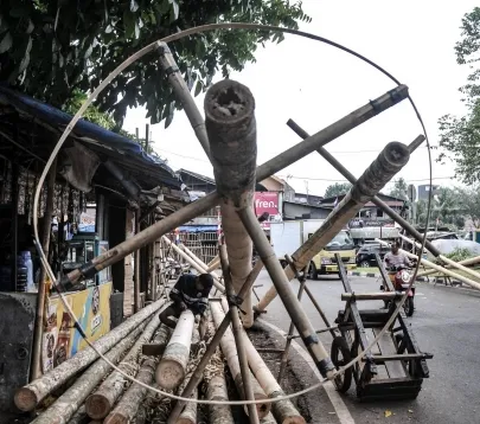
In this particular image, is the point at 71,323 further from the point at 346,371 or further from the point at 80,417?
the point at 346,371

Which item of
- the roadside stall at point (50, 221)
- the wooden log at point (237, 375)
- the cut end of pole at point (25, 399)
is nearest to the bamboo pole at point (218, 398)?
the wooden log at point (237, 375)

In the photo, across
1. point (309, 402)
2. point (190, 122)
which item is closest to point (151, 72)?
point (190, 122)

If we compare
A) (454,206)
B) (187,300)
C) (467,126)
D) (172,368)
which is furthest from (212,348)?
(454,206)

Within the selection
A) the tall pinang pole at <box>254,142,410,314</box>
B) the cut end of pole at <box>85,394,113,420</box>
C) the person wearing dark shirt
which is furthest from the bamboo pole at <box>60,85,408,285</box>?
the person wearing dark shirt

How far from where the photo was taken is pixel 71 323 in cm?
547

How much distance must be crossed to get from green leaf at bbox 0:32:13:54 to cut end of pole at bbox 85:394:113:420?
9.26 ft

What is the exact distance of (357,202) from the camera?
9.95ft

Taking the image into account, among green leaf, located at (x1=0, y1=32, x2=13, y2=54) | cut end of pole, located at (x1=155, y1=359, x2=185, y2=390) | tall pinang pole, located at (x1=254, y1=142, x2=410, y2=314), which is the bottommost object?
cut end of pole, located at (x1=155, y1=359, x2=185, y2=390)

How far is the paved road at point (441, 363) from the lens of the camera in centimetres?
535

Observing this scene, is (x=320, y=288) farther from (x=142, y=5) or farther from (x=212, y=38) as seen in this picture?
(x=142, y=5)

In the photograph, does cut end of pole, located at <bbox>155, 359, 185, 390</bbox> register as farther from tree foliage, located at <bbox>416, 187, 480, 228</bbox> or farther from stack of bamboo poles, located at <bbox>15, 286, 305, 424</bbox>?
tree foliage, located at <bbox>416, 187, 480, 228</bbox>

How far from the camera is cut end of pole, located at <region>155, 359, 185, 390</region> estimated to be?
388cm

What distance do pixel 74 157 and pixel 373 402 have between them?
4.52 meters

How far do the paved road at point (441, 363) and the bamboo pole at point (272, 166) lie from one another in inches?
146
